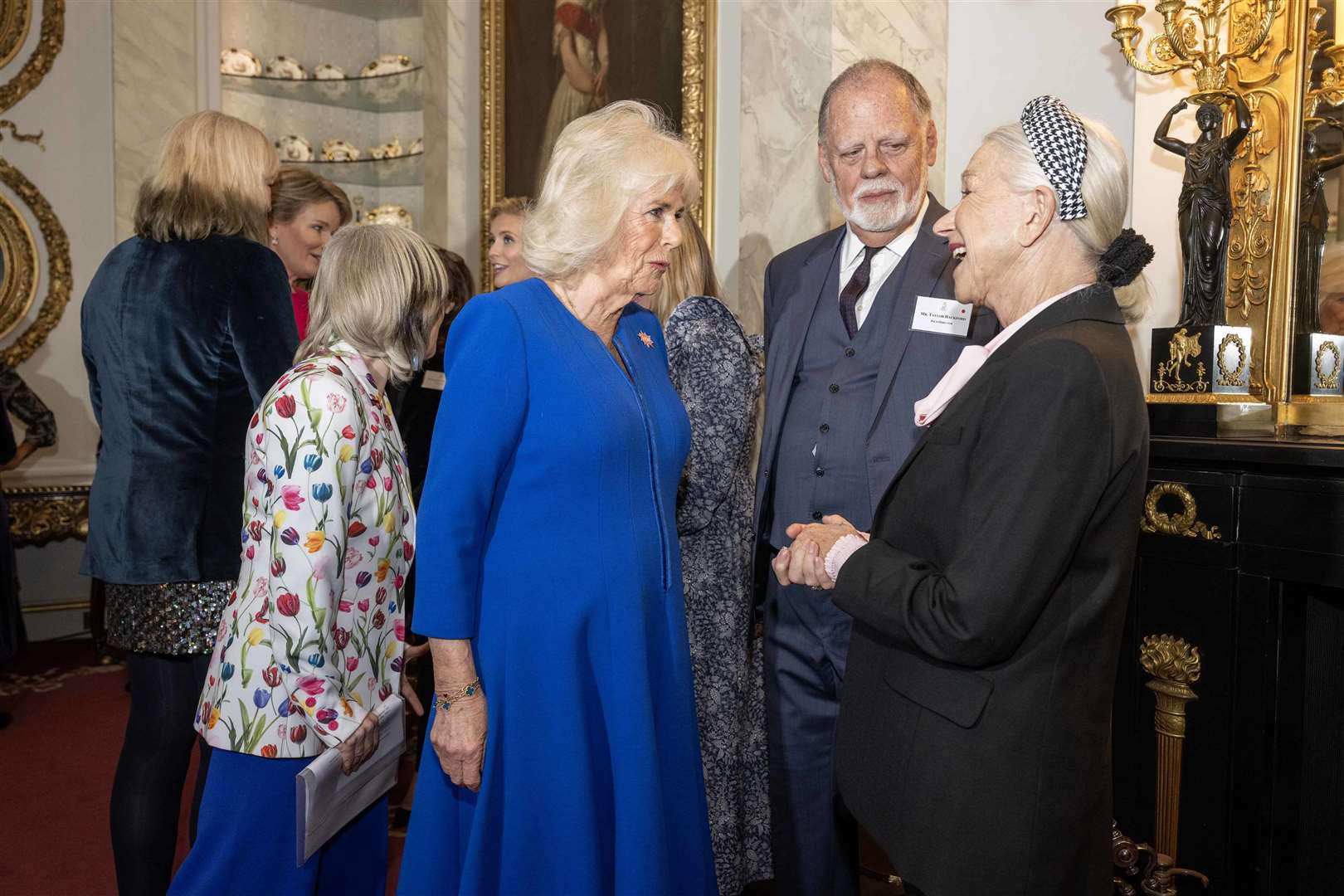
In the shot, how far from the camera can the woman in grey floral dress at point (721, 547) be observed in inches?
104

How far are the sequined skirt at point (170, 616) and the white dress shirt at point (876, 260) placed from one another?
5.49 feet

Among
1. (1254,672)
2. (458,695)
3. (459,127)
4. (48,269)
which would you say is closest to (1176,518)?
(1254,672)

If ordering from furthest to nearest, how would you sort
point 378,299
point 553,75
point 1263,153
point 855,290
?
point 553,75
point 1263,153
point 855,290
point 378,299

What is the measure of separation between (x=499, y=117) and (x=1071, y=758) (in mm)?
5145

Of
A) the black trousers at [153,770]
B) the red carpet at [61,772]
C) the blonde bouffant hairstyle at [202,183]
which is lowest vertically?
the red carpet at [61,772]

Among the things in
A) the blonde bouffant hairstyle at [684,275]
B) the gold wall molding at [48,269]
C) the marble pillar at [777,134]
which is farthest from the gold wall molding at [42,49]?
the blonde bouffant hairstyle at [684,275]

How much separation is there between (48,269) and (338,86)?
2111mm

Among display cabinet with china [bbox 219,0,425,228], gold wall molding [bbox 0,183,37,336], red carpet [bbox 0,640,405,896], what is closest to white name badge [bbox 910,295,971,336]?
red carpet [bbox 0,640,405,896]

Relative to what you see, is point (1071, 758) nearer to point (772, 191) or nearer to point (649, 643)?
point (649, 643)

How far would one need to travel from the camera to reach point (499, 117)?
5855 millimetres

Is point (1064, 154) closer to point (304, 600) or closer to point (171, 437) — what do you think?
point (304, 600)

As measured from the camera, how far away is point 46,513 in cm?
603

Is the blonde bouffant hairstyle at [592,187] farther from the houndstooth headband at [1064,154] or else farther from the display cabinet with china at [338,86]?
the display cabinet with china at [338,86]

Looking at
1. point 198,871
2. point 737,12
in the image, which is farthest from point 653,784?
point 737,12
